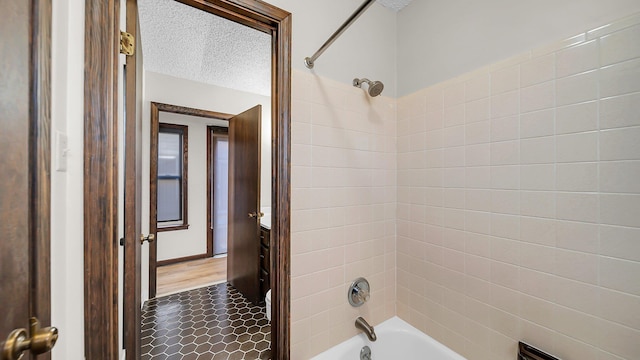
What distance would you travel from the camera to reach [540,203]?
93cm

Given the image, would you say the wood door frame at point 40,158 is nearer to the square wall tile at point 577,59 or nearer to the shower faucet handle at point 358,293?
the shower faucet handle at point 358,293

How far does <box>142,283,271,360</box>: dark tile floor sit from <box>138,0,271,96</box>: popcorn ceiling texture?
243 centimetres

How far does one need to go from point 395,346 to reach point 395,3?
7.08 ft

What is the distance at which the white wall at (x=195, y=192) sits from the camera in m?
3.39

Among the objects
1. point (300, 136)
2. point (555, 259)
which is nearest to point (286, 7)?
point (300, 136)

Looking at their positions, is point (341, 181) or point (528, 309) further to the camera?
point (341, 181)

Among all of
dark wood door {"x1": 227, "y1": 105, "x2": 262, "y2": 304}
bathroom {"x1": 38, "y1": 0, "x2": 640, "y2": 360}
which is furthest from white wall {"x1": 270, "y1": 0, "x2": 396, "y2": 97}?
dark wood door {"x1": 227, "y1": 105, "x2": 262, "y2": 304}

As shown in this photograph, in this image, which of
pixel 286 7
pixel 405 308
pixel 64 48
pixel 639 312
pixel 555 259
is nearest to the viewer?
pixel 64 48

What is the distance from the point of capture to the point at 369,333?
4.17 ft

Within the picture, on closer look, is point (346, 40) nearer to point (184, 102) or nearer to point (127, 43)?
point (127, 43)

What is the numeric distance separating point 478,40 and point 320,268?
4.63 feet

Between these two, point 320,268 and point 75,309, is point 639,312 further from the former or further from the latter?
point 75,309

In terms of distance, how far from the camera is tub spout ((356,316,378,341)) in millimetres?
1264

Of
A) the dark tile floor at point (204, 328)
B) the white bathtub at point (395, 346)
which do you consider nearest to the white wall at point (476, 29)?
the white bathtub at point (395, 346)
